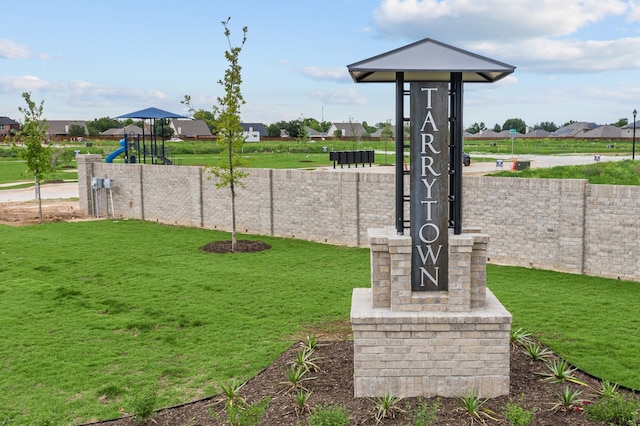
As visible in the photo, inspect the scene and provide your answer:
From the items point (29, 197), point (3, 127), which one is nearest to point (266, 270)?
point (29, 197)

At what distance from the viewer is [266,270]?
50.5 feet

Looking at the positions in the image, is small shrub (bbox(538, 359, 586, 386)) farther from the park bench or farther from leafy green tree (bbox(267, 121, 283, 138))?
leafy green tree (bbox(267, 121, 283, 138))

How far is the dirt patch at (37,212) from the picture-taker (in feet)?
83.2

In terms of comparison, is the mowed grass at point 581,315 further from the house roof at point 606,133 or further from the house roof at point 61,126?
the house roof at point 61,126

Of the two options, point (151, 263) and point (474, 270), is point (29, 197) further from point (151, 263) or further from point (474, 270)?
point (474, 270)

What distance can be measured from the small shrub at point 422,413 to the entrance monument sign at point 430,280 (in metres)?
0.27

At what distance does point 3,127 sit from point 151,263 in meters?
134

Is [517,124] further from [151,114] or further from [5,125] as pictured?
[151,114]

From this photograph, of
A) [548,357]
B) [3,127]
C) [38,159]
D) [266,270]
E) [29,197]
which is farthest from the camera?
[3,127]

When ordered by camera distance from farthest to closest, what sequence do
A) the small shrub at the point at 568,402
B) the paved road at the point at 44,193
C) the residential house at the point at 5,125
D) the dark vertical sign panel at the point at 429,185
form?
the residential house at the point at 5,125
the paved road at the point at 44,193
the dark vertical sign panel at the point at 429,185
the small shrub at the point at 568,402

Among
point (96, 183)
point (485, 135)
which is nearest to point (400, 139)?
point (96, 183)

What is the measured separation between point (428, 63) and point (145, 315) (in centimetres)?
684

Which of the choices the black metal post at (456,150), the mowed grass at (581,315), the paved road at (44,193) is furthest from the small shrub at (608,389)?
the paved road at (44,193)

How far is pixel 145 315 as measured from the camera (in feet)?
37.8
